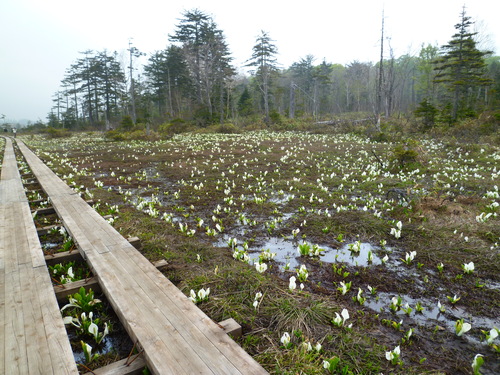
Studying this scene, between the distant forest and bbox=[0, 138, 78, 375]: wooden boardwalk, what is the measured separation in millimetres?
24985

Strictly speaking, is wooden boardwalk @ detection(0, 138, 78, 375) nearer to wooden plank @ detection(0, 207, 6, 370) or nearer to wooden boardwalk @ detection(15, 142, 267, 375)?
wooden plank @ detection(0, 207, 6, 370)

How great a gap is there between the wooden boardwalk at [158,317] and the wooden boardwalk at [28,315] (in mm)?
501

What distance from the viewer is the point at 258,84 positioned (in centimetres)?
4153

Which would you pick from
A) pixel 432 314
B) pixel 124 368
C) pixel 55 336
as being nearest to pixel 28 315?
pixel 55 336

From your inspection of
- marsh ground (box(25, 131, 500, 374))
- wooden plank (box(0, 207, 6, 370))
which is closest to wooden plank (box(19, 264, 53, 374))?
wooden plank (box(0, 207, 6, 370))

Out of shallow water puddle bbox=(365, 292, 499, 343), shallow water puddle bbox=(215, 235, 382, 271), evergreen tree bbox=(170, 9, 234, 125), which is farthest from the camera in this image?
evergreen tree bbox=(170, 9, 234, 125)

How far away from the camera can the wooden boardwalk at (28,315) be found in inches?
85.1

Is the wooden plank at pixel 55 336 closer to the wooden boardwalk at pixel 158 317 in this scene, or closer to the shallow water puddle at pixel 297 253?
the wooden boardwalk at pixel 158 317

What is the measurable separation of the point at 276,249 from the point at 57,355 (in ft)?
11.2

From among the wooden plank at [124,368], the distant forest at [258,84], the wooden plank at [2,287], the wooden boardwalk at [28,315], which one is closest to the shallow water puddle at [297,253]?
the wooden plank at [124,368]

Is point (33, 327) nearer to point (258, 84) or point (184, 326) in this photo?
point (184, 326)

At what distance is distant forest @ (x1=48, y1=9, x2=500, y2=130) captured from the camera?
24.9 meters

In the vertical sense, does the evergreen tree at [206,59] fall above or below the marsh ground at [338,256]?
above

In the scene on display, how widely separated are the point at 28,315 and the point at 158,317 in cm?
120
